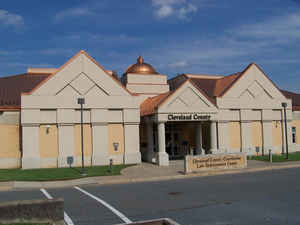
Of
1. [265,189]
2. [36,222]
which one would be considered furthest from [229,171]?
[36,222]

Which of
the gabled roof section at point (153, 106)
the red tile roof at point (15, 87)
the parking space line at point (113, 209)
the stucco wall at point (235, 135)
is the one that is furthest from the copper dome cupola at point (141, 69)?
the parking space line at point (113, 209)

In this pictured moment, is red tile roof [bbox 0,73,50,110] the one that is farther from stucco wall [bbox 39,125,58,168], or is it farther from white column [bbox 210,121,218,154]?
white column [bbox 210,121,218,154]

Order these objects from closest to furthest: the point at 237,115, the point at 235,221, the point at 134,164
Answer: the point at 235,221
the point at 134,164
the point at 237,115

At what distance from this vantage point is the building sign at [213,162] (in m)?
21.4

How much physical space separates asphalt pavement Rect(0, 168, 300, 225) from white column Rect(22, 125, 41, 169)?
28.7 ft

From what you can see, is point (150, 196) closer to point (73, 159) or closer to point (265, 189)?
point (265, 189)

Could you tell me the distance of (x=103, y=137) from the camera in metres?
26.7

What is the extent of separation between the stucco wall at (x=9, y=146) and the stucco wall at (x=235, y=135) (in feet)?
61.9

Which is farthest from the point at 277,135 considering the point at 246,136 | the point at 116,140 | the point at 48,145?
the point at 48,145

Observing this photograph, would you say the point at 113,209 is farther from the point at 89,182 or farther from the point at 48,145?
the point at 48,145

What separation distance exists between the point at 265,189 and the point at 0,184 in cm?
1379

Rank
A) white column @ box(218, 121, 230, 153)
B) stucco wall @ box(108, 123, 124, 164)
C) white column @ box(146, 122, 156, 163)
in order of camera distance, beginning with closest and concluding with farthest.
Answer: stucco wall @ box(108, 123, 124, 164), white column @ box(146, 122, 156, 163), white column @ box(218, 121, 230, 153)

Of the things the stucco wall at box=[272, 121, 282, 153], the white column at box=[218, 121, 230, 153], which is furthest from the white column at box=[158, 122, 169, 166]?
the stucco wall at box=[272, 121, 282, 153]

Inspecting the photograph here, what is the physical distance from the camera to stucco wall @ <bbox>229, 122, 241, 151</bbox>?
31.3m
